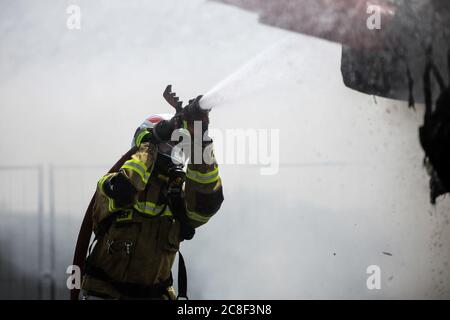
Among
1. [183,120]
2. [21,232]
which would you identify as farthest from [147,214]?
[21,232]

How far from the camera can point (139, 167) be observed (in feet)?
6.75

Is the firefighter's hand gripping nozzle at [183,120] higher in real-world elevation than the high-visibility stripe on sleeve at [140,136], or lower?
higher

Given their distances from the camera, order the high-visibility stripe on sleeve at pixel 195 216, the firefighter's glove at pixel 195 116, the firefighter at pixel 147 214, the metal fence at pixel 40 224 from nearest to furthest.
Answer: the firefighter's glove at pixel 195 116, the firefighter at pixel 147 214, the high-visibility stripe on sleeve at pixel 195 216, the metal fence at pixel 40 224

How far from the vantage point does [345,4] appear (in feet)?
9.57

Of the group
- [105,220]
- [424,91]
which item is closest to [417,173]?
[424,91]

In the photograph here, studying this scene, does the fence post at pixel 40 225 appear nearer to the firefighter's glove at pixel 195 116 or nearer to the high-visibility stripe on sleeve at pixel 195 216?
the high-visibility stripe on sleeve at pixel 195 216

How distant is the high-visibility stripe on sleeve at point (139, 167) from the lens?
2051mm

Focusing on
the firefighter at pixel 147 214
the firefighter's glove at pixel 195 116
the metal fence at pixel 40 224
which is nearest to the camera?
the firefighter's glove at pixel 195 116

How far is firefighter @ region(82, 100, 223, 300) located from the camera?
208 cm

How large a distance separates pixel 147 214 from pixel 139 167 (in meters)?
0.23

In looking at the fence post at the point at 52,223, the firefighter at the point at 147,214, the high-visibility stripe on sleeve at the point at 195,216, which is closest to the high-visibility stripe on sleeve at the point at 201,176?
the firefighter at the point at 147,214

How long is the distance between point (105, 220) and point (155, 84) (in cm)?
113

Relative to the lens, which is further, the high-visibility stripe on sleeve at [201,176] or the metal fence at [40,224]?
the metal fence at [40,224]
